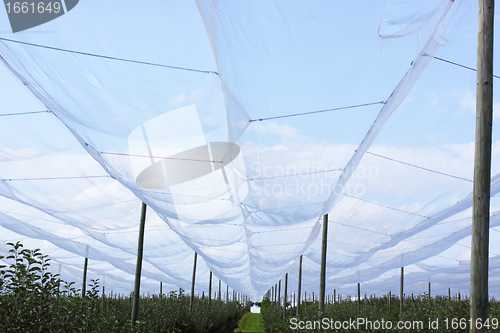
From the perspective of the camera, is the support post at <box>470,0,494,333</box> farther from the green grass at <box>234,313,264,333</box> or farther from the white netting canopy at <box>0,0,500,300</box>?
the green grass at <box>234,313,264,333</box>

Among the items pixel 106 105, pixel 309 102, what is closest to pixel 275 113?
pixel 309 102

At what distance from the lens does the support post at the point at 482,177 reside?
7.13 ft

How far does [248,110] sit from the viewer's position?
10.5 feet

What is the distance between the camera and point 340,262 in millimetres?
10406

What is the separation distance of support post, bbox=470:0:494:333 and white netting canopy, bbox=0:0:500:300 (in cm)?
43

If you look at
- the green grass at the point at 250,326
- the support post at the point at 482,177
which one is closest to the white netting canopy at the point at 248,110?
the support post at the point at 482,177

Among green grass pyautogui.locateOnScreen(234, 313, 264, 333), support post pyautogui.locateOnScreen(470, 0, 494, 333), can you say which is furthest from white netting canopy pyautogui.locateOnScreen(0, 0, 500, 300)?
green grass pyautogui.locateOnScreen(234, 313, 264, 333)

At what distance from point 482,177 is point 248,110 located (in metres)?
1.77

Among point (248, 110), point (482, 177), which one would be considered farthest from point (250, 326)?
point (482, 177)

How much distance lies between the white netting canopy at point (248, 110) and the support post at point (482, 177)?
0.43 meters

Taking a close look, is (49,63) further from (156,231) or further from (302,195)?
(156,231)

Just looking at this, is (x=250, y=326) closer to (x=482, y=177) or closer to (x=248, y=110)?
(x=248, y=110)

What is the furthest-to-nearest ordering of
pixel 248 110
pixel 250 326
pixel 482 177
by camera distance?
pixel 250 326 → pixel 248 110 → pixel 482 177

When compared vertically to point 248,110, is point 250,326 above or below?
below
